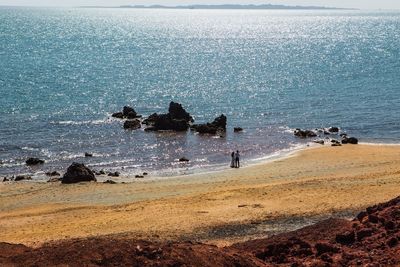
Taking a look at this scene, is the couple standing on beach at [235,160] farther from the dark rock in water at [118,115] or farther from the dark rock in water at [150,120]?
the dark rock in water at [118,115]

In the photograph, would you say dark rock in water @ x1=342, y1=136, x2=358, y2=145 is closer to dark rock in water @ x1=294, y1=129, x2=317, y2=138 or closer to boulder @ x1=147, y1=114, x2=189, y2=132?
dark rock in water @ x1=294, y1=129, x2=317, y2=138

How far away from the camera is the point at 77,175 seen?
4516cm

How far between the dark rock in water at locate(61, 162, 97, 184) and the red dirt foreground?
2339 centimetres

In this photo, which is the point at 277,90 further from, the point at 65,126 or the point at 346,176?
the point at 346,176

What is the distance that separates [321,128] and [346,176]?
90.3 feet

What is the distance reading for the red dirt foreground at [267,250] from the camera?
1755 centimetres

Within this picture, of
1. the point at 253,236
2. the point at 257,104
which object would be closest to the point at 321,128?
the point at 257,104

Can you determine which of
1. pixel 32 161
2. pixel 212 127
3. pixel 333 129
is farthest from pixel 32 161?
pixel 333 129

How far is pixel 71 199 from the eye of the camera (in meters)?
40.3

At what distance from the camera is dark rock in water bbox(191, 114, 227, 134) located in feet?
218

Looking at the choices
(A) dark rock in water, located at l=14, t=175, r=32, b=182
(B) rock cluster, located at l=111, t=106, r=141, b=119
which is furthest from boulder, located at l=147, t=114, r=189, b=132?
(A) dark rock in water, located at l=14, t=175, r=32, b=182

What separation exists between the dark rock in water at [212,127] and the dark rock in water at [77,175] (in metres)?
22.4

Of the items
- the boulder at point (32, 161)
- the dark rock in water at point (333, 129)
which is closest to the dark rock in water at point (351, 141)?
the dark rock in water at point (333, 129)

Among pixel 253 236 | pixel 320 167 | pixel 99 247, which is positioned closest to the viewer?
pixel 99 247
